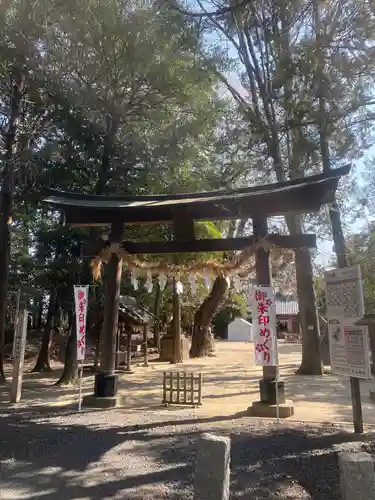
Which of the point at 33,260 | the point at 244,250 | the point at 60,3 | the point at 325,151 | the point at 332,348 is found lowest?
the point at 332,348

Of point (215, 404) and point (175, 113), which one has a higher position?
point (175, 113)

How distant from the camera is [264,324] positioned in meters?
6.96

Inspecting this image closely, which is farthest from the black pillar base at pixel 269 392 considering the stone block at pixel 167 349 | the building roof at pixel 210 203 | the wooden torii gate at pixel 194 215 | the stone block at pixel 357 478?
the stone block at pixel 167 349

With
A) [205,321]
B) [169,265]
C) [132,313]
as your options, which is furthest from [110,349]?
[205,321]

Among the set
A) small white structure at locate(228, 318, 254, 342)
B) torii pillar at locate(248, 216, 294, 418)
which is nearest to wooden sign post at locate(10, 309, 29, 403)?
torii pillar at locate(248, 216, 294, 418)

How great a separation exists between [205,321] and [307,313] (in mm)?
7748

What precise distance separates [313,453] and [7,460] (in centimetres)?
365

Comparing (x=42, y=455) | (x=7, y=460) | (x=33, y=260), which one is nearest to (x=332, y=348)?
(x=42, y=455)

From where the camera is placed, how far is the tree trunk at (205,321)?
63.5 ft

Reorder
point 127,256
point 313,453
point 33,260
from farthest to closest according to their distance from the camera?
point 33,260
point 127,256
point 313,453

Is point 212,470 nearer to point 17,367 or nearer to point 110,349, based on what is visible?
point 110,349

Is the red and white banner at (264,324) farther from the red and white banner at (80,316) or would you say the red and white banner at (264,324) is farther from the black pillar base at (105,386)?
the red and white banner at (80,316)

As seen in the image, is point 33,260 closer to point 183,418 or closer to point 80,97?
point 80,97

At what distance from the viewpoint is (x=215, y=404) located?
8336mm
